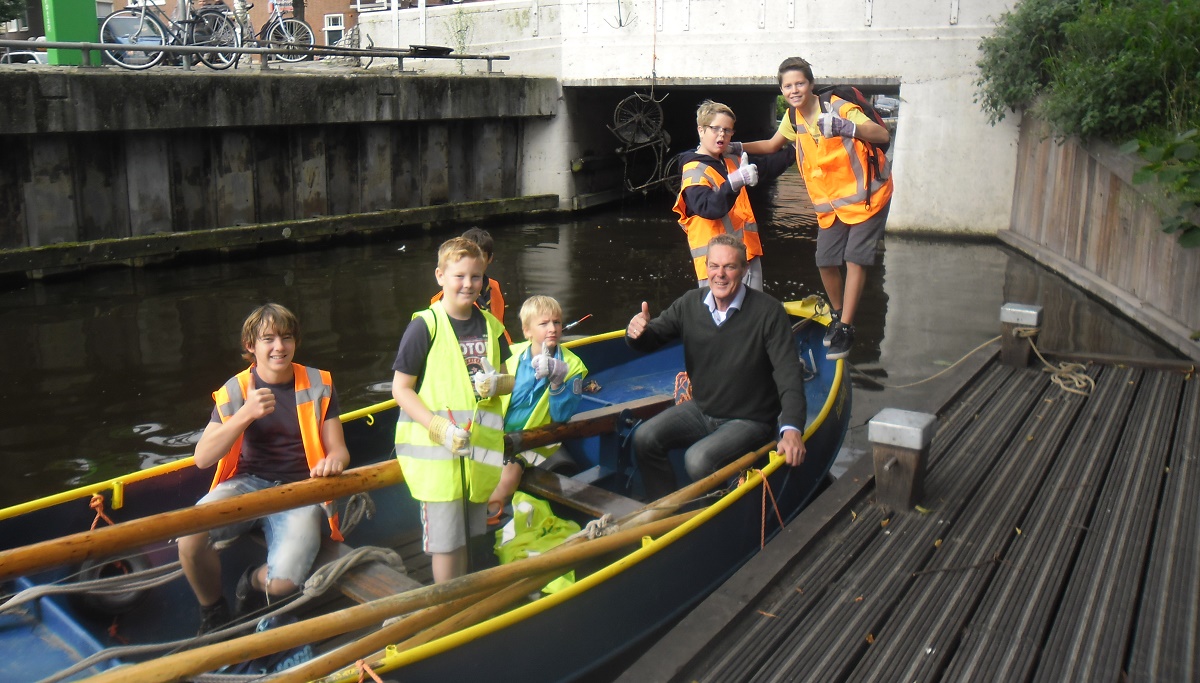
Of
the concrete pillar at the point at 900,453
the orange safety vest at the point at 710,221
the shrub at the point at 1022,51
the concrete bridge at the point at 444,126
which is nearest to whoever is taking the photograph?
the concrete pillar at the point at 900,453

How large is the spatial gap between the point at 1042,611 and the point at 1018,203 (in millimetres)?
11335

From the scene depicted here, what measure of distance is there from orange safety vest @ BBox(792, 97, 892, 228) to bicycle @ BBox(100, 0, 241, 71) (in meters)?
8.31

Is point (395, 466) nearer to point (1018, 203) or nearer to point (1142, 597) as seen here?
point (1142, 597)

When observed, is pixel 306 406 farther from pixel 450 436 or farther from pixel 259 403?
pixel 450 436

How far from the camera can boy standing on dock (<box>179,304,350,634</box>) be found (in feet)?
12.7

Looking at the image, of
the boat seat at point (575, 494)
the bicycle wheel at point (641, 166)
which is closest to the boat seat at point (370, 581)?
the boat seat at point (575, 494)

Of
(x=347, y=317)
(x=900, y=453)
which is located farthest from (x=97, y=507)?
(x=347, y=317)

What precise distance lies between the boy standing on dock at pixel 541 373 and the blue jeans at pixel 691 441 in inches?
16.5

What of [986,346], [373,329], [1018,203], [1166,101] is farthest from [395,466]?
[1018,203]

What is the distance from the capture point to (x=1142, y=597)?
375 centimetres

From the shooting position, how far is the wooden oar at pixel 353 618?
280cm

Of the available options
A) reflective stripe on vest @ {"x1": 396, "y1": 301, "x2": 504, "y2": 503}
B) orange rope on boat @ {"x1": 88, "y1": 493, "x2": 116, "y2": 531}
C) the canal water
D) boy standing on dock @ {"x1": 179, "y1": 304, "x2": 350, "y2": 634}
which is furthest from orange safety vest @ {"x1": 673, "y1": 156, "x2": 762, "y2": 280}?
orange rope on boat @ {"x1": 88, "y1": 493, "x2": 116, "y2": 531}

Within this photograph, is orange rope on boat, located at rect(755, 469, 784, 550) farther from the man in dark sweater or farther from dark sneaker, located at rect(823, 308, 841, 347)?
dark sneaker, located at rect(823, 308, 841, 347)

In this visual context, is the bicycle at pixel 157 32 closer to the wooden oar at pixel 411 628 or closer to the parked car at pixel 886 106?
the wooden oar at pixel 411 628
